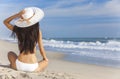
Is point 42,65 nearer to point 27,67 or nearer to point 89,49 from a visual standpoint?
point 27,67

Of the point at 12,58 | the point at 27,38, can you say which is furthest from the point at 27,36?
the point at 12,58

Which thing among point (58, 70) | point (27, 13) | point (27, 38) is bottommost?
point (58, 70)

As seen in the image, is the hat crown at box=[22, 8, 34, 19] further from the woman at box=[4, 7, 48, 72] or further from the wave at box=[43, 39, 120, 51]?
the wave at box=[43, 39, 120, 51]

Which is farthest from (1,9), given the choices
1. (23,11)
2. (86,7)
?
(86,7)

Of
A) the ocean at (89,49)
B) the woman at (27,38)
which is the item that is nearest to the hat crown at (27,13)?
the woman at (27,38)

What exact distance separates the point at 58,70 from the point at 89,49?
20 cm

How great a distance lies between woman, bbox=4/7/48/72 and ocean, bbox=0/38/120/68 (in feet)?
0.18

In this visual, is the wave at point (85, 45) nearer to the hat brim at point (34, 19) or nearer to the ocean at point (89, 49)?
the ocean at point (89, 49)

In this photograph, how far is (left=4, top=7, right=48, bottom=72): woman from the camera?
1863mm

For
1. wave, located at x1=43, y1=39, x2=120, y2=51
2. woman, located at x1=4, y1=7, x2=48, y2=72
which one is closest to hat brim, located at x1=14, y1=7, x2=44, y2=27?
woman, located at x1=4, y1=7, x2=48, y2=72

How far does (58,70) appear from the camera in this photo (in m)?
1.91

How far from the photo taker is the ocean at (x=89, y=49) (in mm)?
1885

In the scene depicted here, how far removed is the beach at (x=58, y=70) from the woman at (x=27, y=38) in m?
0.05

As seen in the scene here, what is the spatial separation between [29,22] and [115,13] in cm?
35
